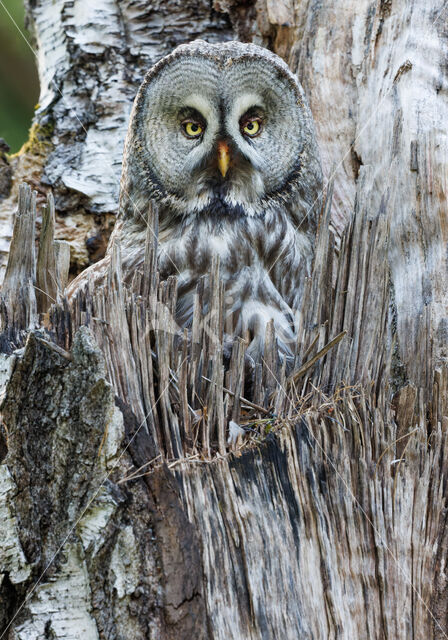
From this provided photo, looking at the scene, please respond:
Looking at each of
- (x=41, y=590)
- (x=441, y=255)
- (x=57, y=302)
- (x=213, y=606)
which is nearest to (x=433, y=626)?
(x=213, y=606)

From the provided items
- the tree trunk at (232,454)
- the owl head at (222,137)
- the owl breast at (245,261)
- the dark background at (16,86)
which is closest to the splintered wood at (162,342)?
the tree trunk at (232,454)

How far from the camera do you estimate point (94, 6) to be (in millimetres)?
3359

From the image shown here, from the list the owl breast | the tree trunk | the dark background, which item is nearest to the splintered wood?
the tree trunk

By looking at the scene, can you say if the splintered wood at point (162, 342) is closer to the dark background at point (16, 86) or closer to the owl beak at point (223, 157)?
the owl beak at point (223, 157)

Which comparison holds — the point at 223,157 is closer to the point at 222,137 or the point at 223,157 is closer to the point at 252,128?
the point at 222,137

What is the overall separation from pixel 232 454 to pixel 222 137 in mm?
1231

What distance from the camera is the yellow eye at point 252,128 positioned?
8.41 feet

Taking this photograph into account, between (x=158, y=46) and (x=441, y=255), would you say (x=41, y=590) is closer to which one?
(x=441, y=255)

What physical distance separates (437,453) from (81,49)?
2.46 metres

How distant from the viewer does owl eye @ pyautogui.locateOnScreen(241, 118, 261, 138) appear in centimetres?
256

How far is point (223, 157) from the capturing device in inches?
96.4

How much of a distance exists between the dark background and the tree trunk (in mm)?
2476

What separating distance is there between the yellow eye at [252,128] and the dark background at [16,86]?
1.88 m

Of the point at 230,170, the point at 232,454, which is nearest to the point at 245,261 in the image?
the point at 230,170
